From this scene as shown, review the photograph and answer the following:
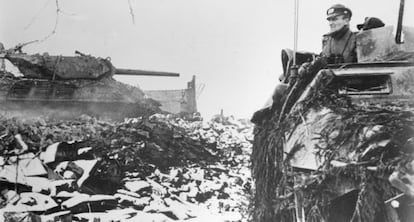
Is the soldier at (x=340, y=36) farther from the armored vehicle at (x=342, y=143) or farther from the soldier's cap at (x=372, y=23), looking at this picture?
the armored vehicle at (x=342, y=143)

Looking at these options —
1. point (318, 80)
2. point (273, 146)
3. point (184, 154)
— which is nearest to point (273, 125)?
point (273, 146)

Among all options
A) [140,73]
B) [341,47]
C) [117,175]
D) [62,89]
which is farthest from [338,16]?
[140,73]

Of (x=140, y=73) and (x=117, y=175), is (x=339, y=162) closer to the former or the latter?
(x=117, y=175)

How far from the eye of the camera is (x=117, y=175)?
4965 millimetres

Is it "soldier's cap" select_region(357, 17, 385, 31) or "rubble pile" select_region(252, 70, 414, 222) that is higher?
"soldier's cap" select_region(357, 17, 385, 31)

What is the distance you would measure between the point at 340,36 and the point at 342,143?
2245mm

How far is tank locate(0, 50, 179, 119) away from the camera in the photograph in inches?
360

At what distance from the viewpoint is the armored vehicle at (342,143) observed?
81.6 inches

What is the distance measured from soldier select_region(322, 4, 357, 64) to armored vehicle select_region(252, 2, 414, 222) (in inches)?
22.4

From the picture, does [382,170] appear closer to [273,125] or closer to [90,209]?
[273,125]

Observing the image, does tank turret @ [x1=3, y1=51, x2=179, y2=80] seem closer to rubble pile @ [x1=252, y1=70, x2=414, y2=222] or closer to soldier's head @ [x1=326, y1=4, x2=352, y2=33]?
soldier's head @ [x1=326, y1=4, x2=352, y2=33]

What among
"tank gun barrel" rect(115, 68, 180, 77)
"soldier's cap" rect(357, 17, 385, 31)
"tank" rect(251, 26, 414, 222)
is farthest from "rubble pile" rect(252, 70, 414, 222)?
"tank gun barrel" rect(115, 68, 180, 77)

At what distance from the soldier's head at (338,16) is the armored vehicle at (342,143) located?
660 mm

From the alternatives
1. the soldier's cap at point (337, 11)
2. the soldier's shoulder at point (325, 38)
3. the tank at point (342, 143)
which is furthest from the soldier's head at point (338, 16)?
the tank at point (342, 143)
